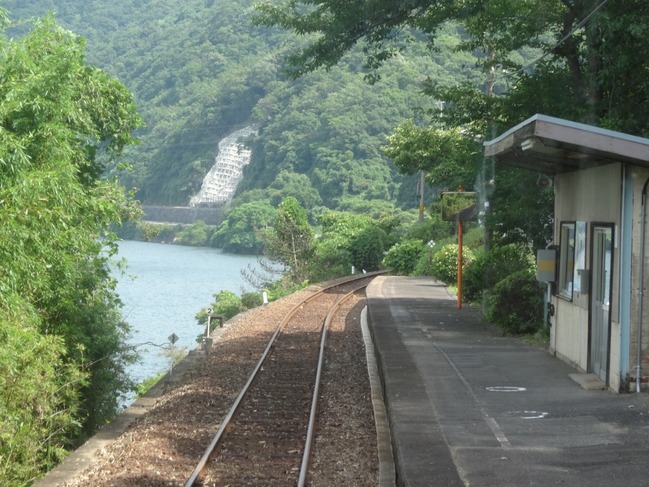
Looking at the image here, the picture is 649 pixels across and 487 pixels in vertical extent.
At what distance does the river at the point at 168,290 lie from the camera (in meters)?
41.4

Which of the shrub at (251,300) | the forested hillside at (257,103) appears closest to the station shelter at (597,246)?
the shrub at (251,300)

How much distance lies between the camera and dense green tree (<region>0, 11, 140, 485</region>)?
13922mm

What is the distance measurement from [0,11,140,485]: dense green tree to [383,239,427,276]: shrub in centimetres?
2148

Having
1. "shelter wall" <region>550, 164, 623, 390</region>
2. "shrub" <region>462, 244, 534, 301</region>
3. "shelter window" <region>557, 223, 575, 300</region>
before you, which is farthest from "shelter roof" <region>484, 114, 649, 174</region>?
"shrub" <region>462, 244, 534, 301</region>

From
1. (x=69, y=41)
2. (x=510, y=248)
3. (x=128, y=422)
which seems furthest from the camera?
(x=510, y=248)

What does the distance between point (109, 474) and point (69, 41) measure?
42.2ft

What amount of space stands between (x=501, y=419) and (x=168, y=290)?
57.0 metres

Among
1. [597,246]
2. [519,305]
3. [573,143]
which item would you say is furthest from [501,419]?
[519,305]

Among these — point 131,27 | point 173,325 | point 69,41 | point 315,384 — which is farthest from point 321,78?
point 315,384

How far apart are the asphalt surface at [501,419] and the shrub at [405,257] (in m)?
26.6

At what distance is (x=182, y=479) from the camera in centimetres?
966

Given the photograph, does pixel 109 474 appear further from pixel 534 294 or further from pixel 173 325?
pixel 173 325

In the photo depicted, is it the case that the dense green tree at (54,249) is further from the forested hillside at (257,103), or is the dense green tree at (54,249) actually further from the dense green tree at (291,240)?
the forested hillside at (257,103)

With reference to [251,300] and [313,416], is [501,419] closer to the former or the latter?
[313,416]
